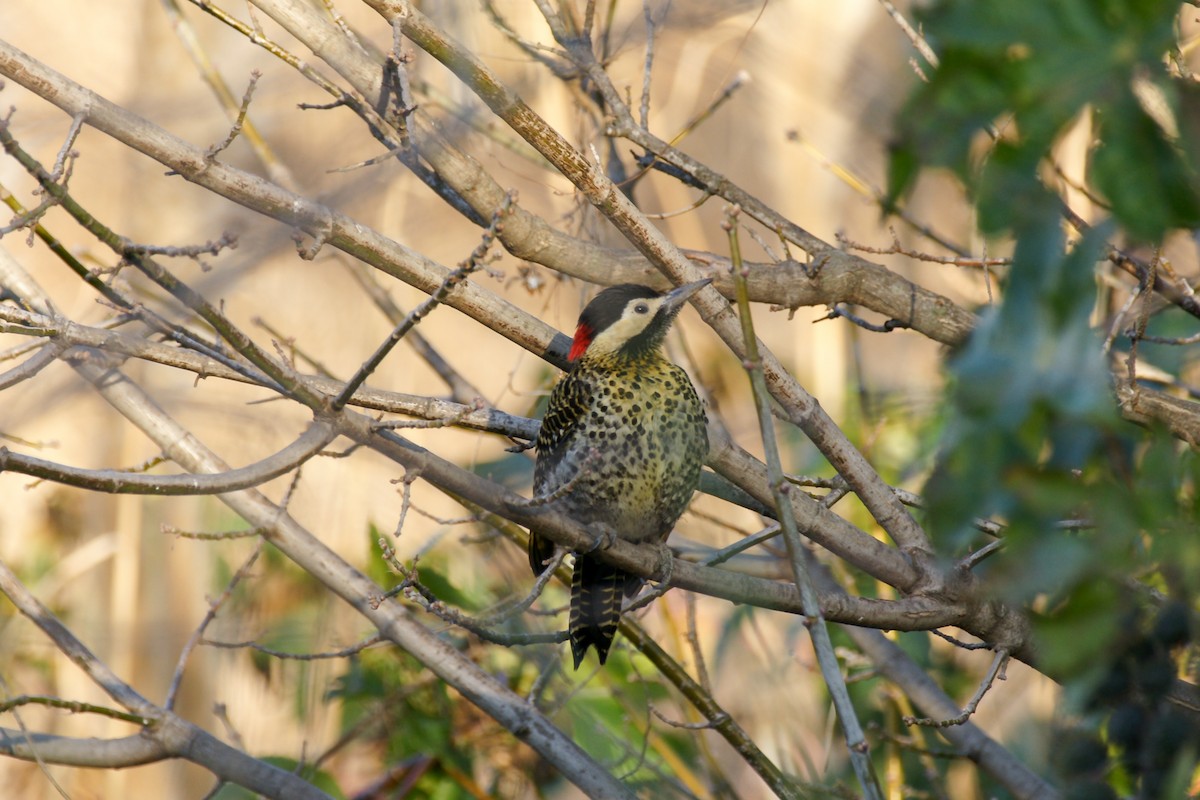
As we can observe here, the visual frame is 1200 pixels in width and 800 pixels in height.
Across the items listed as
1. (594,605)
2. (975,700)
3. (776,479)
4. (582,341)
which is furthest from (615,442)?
(776,479)

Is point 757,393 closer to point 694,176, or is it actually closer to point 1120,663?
point 1120,663

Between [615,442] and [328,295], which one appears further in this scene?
[328,295]

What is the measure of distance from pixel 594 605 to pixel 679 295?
959 mm

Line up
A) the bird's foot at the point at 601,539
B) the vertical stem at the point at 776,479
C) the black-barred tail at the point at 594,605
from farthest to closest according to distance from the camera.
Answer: the black-barred tail at the point at 594,605
the bird's foot at the point at 601,539
the vertical stem at the point at 776,479

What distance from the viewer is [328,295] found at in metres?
4.16

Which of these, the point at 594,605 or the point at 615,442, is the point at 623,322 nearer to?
the point at 615,442

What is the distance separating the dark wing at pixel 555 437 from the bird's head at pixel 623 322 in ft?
0.37

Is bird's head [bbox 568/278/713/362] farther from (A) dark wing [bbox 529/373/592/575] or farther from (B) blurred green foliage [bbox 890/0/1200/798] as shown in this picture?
(B) blurred green foliage [bbox 890/0/1200/798]

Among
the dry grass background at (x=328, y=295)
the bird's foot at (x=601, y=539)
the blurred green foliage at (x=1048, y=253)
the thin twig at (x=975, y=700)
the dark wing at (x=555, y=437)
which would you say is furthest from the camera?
the dark wing at (x=555, y=437)

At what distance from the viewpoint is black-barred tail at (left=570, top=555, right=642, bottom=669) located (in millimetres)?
3238

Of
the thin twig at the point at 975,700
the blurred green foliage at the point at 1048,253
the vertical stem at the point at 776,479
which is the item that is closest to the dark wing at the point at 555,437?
the thin twig at the point at 975,700

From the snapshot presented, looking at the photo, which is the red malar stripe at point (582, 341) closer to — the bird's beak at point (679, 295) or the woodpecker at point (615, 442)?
the woodpecker at point (615, 442)

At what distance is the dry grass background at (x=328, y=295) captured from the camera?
2.91 metres

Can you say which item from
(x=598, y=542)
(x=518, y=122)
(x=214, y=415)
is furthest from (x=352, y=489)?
(x=518, y=122)
